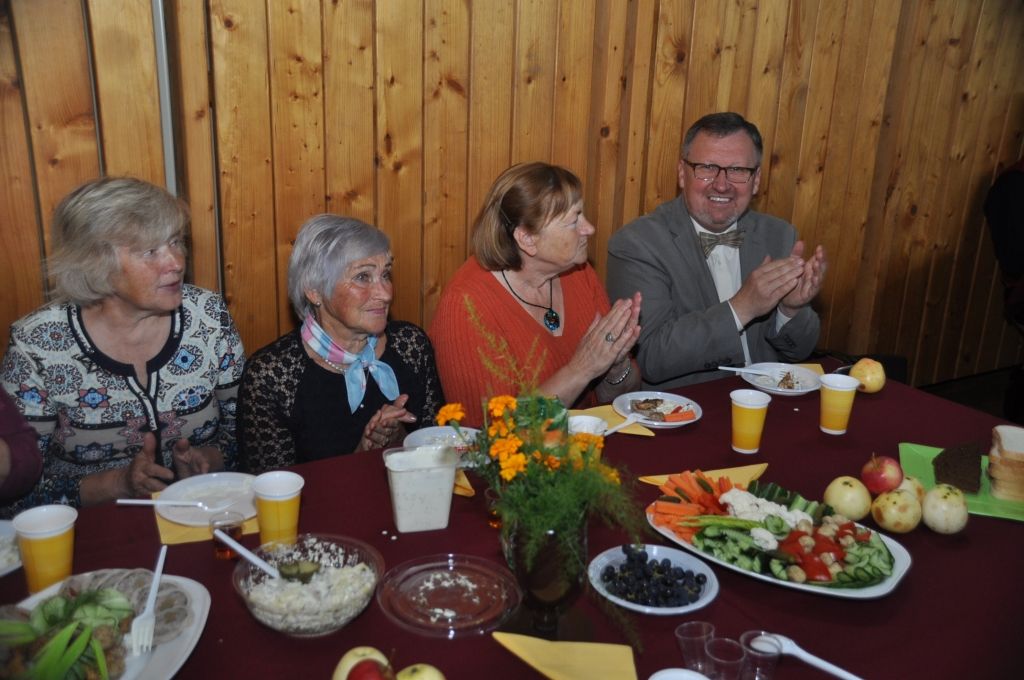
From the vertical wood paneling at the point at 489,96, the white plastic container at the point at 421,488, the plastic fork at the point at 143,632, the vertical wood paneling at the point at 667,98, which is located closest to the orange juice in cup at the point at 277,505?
the white plastic container at the point at 421,488

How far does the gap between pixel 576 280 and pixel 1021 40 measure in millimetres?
3765

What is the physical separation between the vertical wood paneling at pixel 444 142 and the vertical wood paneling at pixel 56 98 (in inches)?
44.7

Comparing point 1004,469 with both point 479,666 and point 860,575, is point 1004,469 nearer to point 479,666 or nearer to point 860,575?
point 860,575

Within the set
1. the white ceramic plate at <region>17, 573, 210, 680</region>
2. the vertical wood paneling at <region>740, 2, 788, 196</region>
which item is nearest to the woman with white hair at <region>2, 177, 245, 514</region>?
the white ceramic plate at <region>17, 573, 210, 680</region>

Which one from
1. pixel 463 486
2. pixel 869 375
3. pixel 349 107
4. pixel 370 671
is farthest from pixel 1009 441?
pixel 349 107

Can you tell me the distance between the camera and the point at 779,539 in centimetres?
149

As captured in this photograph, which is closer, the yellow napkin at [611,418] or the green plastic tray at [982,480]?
the green plastic tray at [982,480]

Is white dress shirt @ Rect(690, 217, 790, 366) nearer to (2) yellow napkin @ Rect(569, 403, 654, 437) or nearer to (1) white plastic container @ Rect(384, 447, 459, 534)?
(2) yellow napkin @ Rect(569, 403, 654, 437)

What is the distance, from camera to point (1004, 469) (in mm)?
1754

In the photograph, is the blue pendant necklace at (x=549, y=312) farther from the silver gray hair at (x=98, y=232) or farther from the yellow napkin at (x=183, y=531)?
the yellow napkin at (x=183, y=531)

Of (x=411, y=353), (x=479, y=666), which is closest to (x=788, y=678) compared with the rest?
(x=479, y=666)

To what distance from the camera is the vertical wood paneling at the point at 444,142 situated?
2959mm

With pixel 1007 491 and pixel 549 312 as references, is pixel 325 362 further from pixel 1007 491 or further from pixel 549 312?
pixel 1007 491

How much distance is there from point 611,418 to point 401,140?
142cm
